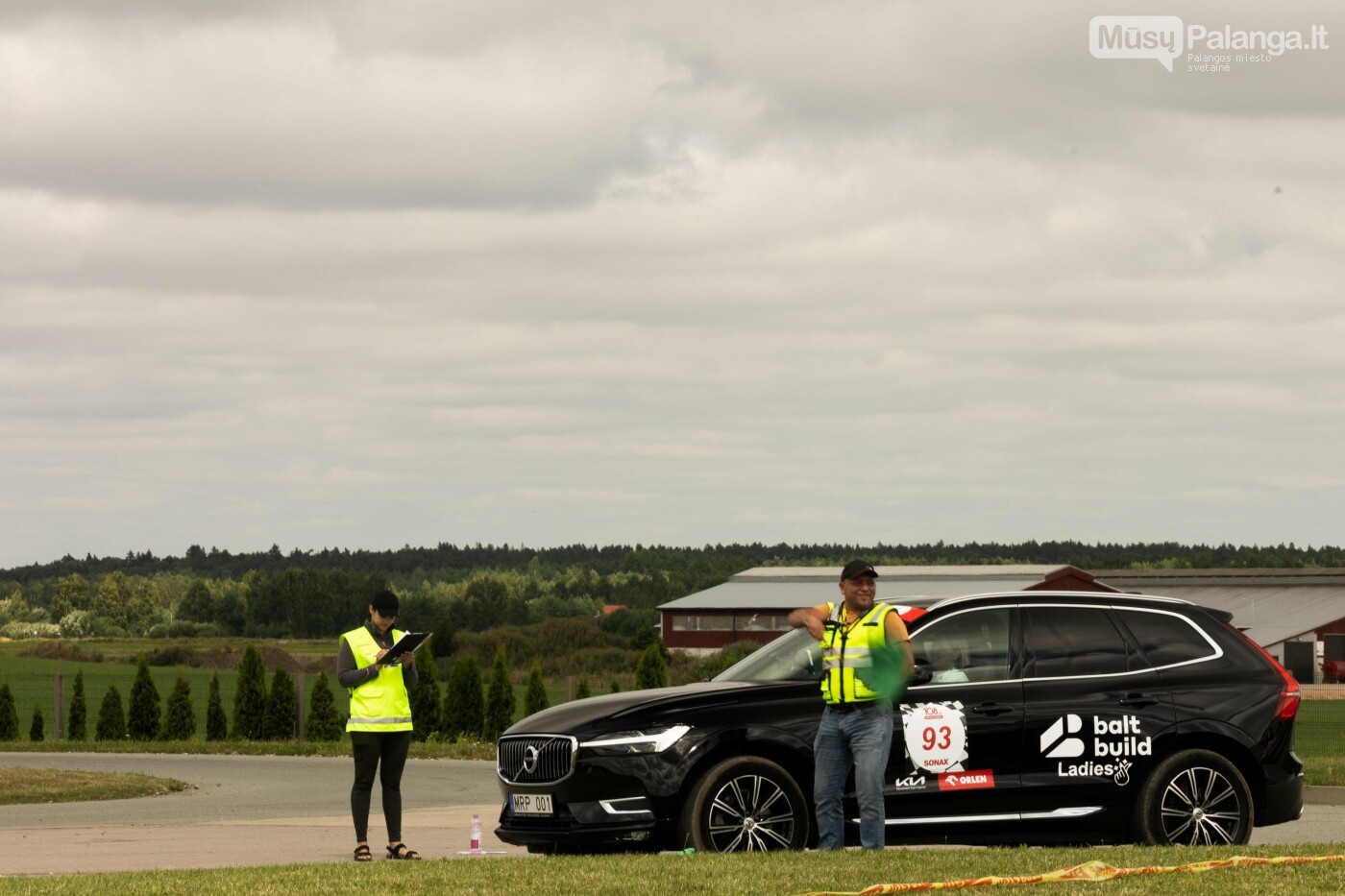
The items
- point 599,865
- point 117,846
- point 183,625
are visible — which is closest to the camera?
point 599,865

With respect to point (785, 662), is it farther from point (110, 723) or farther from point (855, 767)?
point (110, 723)

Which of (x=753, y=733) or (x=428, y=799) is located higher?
(x=753, y=733)

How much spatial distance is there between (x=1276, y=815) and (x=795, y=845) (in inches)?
136

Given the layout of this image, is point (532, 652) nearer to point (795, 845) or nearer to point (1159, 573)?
point (1159, 573)

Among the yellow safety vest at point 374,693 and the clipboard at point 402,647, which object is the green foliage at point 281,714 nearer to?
the yellow safety vest at point 374,693

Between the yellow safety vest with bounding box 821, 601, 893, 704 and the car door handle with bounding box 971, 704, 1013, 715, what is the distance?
0.99 m

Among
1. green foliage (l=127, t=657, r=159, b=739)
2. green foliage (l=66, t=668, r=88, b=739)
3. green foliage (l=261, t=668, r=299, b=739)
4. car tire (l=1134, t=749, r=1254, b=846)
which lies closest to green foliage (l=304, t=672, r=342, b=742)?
green foliage (l=261, t=668, r=299, b=739)

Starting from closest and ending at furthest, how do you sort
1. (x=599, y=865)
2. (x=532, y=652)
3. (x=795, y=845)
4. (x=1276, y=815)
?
(x=599, y=865)
(x=795, y=845)
(x=1276, y=815)
(x=532, y=652)

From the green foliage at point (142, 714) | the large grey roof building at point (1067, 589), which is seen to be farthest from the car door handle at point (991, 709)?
the large grey roof building at point (1067, 589)

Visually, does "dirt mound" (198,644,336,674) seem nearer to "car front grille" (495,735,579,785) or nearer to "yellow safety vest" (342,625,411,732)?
"yellow safety vest" (342,625,411,732)

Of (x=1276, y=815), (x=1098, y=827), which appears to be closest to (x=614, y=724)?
(x=1098, y=827)

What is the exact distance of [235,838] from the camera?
15930 mm

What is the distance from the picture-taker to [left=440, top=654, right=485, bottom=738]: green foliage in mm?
35594

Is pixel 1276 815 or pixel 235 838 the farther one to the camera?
pixel 235 838
